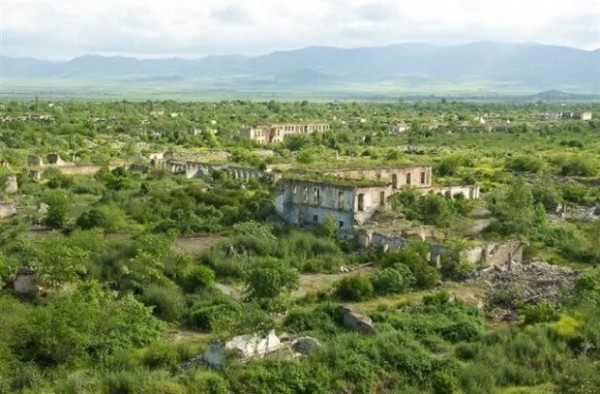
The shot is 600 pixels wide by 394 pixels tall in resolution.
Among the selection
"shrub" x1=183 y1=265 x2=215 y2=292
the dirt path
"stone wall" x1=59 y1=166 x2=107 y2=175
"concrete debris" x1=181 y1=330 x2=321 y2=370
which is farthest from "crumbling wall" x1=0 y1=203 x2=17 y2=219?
"concrete debris" x1=181 y1=330 x2=321 y2=370

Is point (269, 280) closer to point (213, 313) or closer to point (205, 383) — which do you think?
point (213, 313)

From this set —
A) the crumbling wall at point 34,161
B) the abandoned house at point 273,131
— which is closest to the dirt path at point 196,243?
the crumbling wall at point 34,161

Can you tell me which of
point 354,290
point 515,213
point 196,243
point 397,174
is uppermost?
point 397,174

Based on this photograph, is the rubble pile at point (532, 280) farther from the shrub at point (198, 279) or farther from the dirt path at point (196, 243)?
the dirt path at point (196, 243)

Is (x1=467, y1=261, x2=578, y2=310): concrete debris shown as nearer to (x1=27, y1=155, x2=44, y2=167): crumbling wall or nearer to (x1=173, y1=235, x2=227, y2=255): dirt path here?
(x1=173, y1=235, x2=227, y2=255): dirt path

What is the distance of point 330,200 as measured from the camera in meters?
35.3

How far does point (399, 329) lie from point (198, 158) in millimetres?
43363

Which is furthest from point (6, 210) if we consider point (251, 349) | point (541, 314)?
point (541, 314)

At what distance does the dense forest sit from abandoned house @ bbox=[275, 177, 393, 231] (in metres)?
0.81

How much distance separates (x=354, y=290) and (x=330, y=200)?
392 inches

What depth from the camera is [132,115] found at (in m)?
109

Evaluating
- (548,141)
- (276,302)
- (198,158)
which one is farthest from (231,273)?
(548,141)

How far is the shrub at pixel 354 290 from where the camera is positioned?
84.2 ft

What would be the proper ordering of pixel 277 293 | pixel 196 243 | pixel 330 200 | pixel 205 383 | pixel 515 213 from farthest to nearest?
1. pixel 515 213
2. pixel 330 200
3. pixel 196 243
4. pixel 277 293
5. pixel 205 383
